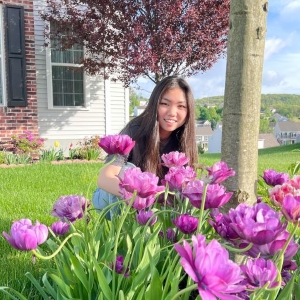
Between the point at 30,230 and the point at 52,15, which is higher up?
the point at 52,15

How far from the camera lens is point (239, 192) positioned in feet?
4.33

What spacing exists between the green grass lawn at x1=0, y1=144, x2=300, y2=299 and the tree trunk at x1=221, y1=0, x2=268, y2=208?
1.62 ft

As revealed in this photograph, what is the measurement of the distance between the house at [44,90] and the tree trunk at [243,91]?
21.4 ft

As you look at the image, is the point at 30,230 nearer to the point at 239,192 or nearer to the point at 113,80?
the point at 239,192

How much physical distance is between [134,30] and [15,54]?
2.30m

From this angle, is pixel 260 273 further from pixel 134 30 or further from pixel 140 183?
pixel 134 30

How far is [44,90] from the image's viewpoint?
304 inches

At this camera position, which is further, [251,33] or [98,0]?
[98,0]

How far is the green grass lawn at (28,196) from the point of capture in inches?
69.6

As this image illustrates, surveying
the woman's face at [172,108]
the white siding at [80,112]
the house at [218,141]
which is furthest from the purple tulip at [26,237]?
the house at [218,141]

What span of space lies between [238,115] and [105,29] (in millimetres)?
6875

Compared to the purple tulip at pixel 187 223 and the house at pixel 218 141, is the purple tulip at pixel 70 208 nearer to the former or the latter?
the purple tulip at pixel 187 223

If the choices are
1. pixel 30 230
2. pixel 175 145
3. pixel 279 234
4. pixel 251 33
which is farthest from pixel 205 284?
pixel 175 145

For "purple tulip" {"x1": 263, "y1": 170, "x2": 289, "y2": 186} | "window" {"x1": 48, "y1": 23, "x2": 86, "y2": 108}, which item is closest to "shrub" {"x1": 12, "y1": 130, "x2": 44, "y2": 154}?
"window" {"x1": 48, "y1": 23, "x2": 86, "y2": 108}
